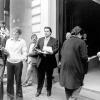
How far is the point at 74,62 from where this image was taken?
3988 mm

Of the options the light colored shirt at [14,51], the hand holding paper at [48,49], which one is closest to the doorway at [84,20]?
the hand holding paper at [48,49]

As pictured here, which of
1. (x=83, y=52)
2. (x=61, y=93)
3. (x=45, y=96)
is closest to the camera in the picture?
(x=83, y=52)

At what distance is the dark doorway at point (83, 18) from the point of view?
7.01m

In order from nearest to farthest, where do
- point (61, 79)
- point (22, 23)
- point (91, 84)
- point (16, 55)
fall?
point (61, 79)
point (16, 55)
point (91, 84)
point (22, 23)

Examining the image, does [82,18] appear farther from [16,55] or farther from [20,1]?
[16,55]

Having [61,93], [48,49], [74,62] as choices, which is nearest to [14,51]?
A: [48,49]

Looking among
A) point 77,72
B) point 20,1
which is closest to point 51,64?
point 77,72

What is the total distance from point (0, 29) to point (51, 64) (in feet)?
5.17

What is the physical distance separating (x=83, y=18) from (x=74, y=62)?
258 inches

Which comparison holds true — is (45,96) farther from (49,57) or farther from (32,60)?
(32,60)

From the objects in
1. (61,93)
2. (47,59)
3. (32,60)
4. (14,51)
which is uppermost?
(14,51)

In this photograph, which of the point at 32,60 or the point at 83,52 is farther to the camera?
the point at 32,60

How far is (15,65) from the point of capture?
4.64 metres

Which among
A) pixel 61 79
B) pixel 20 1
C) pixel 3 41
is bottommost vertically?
pixel 61 79
